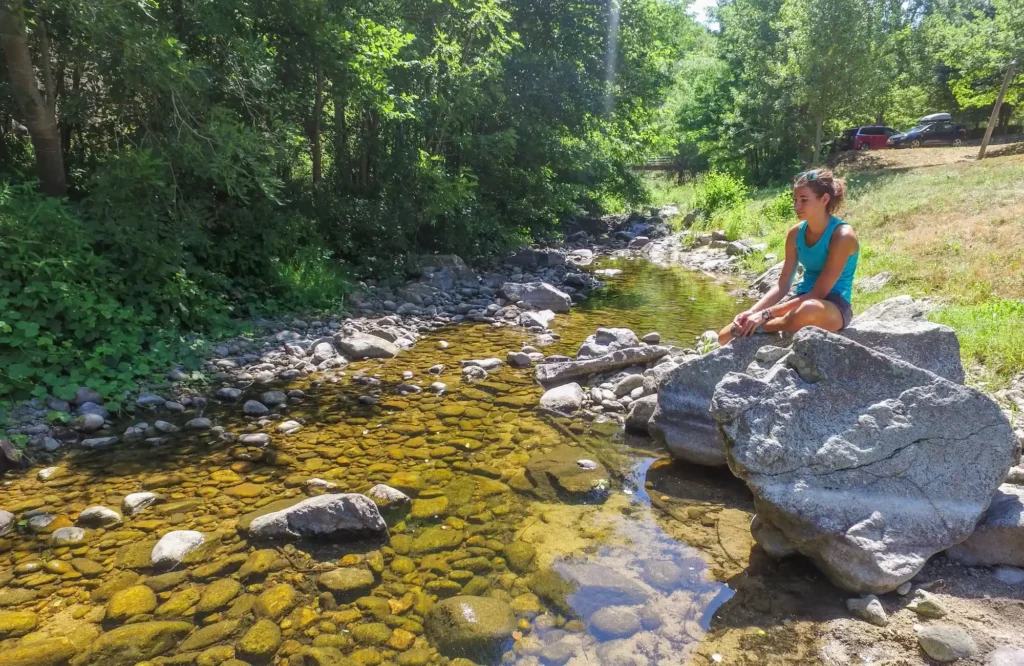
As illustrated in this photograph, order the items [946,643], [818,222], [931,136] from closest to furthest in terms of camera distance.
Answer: [946,643], [818,222], [931,136]

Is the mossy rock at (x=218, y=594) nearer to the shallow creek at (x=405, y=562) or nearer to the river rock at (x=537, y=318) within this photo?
the shallow creek at (x=405, y=562)

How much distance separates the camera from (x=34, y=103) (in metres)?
7.77

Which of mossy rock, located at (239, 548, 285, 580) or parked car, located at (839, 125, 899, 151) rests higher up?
parked car, located at (839, 125, 899, 151)

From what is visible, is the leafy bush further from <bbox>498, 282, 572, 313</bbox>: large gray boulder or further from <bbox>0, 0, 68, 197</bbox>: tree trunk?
<bbox>0, 0, 68, 197</bbox>: tree trunk

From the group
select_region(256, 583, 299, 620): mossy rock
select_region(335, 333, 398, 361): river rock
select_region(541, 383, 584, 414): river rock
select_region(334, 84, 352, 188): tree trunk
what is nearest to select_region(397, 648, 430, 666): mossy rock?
select_region(256, 583, 299, 620): mossy rock

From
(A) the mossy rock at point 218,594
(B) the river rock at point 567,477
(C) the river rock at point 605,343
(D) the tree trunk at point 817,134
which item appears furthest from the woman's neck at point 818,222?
(D) the tree trunk at point 817,134

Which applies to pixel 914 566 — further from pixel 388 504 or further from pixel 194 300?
pixel 194 300

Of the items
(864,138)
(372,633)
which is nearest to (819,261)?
(372,633)

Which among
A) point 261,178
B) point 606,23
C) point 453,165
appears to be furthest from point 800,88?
point 261,178

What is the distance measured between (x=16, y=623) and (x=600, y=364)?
5605 mm

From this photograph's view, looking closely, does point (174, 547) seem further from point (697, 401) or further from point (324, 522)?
point (697, 401)

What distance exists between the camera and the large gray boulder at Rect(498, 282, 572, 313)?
39.2 ft

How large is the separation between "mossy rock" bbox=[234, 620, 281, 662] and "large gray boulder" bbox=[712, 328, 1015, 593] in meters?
2.79

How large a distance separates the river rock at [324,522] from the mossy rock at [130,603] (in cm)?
73
